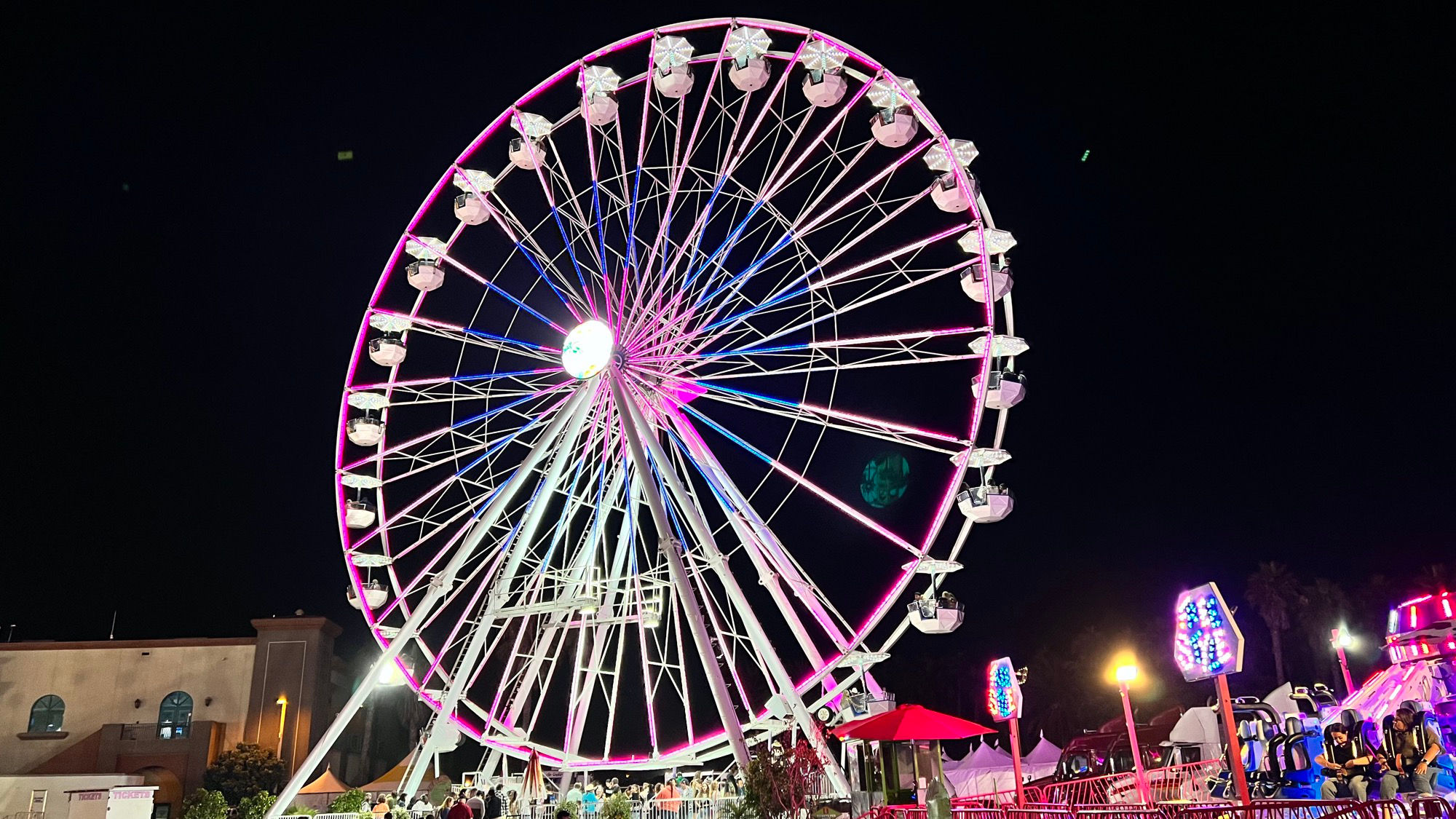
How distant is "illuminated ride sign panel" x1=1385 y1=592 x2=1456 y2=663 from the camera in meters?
20.2

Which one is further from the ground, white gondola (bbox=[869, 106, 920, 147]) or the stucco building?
white gondola (bbox=[869, 106, 920, 147])

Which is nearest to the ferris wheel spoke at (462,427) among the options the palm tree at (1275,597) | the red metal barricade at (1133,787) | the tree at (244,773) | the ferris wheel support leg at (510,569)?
the ferris wheel support leg at (510,569)

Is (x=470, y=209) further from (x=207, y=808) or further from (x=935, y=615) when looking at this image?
(x=207, y=808)

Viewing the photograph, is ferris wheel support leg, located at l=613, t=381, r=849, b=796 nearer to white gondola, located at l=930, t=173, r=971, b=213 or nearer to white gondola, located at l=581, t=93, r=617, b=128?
white gondola, located at l=581, t=93, r=617, b=128

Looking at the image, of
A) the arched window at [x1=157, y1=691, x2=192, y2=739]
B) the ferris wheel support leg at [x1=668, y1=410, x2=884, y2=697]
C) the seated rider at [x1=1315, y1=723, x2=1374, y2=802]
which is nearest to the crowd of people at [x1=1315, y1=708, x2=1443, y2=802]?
the seated rider at [x1=1315, y1=723, x2=1374, y2=802]

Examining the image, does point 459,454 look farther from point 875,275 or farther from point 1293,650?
point 1293,650

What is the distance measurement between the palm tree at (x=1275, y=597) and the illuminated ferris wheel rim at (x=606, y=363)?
40306mm

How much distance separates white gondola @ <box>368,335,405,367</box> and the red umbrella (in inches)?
406

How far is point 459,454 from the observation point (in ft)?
64.5

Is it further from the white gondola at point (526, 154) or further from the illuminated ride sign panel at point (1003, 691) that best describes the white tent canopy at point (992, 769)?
the white gondola at point (526, 154)

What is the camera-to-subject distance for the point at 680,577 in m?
16.0

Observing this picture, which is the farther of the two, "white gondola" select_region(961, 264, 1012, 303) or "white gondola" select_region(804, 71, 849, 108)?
"white gondola" select_region(961, 264, 1012, 303)

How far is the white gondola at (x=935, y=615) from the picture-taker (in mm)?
17500

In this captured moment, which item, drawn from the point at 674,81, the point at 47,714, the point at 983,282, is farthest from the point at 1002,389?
the point at 47,714
